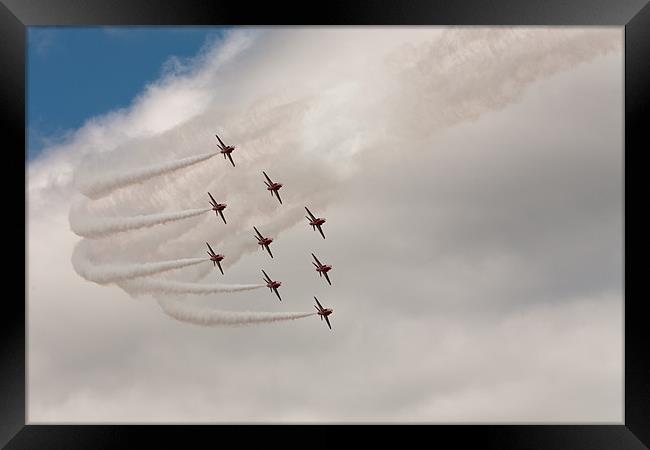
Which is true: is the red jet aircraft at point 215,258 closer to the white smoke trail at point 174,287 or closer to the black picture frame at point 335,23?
the white smoke trail at point 174,287

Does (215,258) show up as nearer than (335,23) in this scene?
No

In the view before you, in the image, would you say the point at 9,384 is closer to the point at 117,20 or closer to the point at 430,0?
the point at 117,20

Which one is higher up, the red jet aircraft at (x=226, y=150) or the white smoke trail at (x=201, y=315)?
the red jet aircraft at (x=226, y=150)

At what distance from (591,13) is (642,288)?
7.06 m

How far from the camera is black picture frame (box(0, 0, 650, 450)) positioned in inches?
824

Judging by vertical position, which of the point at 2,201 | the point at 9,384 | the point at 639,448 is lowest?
the point at 639,448

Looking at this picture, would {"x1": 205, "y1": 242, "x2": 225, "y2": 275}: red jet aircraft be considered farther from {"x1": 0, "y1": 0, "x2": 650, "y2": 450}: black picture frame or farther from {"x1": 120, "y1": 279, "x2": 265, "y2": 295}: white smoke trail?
{"x1": 0, "y1": 0, "x2": 650, "y2": 450}: black picture frame

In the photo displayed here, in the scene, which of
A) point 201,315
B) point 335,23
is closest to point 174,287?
point 201,315

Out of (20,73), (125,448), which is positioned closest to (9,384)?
(125,448)

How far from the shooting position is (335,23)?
2128 cm

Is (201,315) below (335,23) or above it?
below

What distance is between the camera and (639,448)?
2188 cm

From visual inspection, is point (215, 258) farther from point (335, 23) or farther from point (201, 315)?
point (335, 23)

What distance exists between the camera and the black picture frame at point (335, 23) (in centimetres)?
2092
